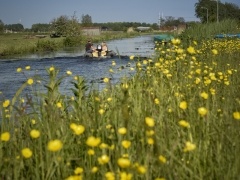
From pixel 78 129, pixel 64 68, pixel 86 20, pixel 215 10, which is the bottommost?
A: pixel 64 68

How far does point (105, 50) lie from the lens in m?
23.2

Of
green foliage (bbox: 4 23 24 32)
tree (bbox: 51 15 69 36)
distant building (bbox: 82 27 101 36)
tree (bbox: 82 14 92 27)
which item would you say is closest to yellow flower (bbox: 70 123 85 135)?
tree (bbox: 51 15 69 36)

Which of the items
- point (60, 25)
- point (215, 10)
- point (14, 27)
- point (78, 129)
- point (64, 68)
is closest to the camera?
point (78, 129)

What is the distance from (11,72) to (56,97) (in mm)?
12591

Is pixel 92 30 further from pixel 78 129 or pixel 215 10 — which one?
pixel 78 129

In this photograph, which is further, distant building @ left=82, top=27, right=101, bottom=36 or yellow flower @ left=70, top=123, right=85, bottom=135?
distant building @ left=82, top=27, right=101, bottom=36

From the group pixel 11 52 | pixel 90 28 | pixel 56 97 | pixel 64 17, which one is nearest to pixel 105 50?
pixel 11 52

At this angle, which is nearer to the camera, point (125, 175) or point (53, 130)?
point (125, 175)

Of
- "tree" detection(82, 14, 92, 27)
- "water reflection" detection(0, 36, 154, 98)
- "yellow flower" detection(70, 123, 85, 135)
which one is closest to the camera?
"yellow flower" detection(70, 123, 85, 135)

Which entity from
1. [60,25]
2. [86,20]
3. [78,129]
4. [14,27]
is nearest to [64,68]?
[78,129]

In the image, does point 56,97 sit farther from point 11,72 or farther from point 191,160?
point 11,72

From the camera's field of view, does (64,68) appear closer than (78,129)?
No

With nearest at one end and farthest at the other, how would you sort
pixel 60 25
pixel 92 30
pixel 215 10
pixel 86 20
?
pixel 60 25
pixel 92 30
pixel 215 10
pixel 86 20

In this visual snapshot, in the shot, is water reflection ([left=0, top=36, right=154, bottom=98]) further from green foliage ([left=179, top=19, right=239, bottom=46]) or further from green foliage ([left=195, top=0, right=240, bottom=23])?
green foliage ([left=195, top=0, right=240, bottom=23])
